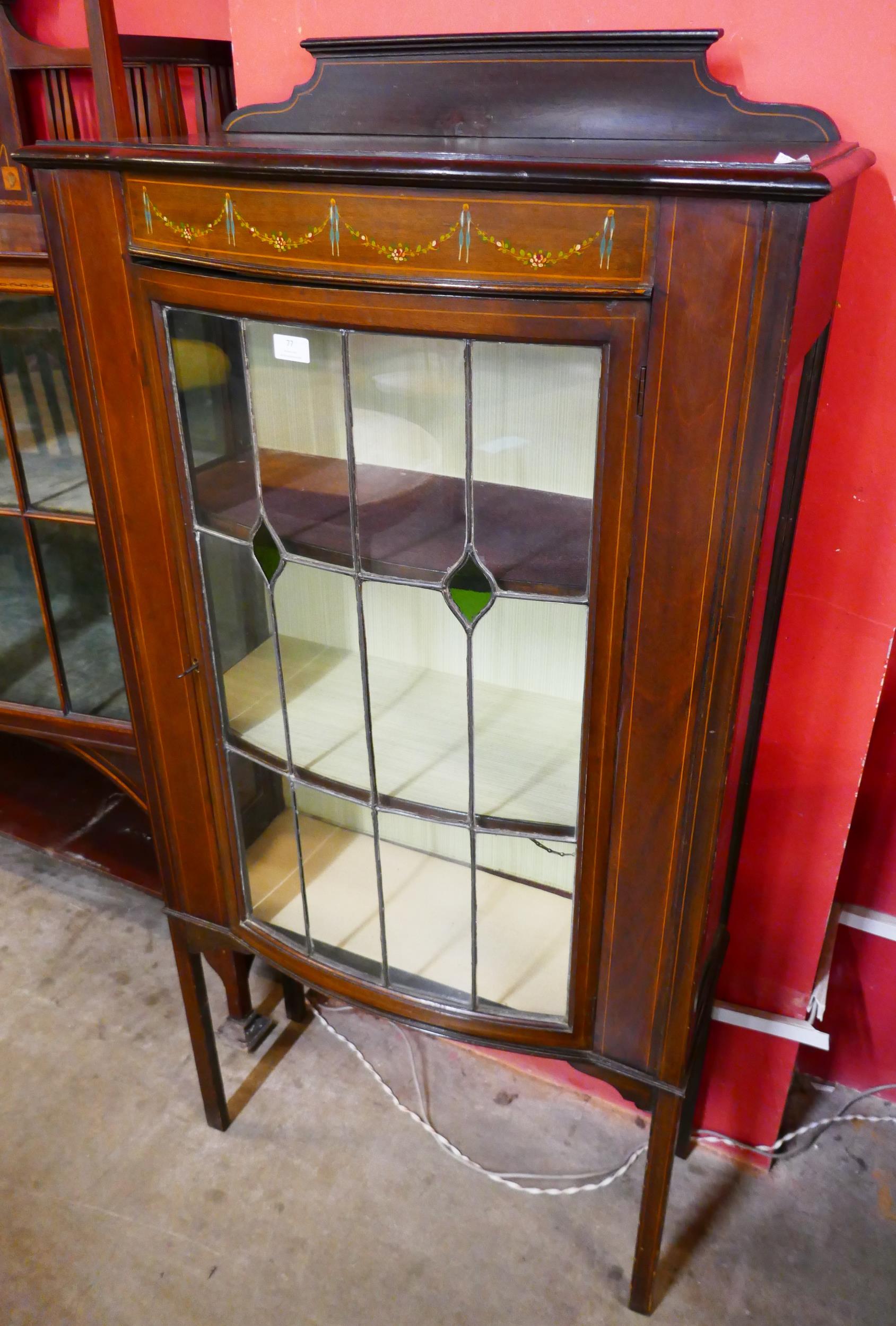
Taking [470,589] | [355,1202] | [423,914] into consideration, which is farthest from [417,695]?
[355,1202]

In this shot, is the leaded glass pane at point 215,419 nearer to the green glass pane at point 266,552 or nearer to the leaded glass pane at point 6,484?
the green glass pane at point 266,552

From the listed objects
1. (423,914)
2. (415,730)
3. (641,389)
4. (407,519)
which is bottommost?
(423,914)

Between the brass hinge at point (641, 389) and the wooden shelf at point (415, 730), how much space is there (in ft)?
0.91

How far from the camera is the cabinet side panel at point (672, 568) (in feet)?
2.27

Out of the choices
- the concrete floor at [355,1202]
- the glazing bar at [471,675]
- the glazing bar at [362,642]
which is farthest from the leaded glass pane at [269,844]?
the concrete floor at [355,1202]

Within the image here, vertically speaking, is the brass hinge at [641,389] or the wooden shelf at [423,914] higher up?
the brass hinge at [641,389]

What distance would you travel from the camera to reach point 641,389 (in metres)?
0.74

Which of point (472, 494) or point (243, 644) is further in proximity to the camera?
point (243, 644)

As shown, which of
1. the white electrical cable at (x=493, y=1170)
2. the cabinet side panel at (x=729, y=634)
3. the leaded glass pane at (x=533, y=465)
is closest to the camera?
the cabinet side panel at (x=729, y=634)

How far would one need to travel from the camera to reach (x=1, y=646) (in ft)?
5.17

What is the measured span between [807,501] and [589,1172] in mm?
986

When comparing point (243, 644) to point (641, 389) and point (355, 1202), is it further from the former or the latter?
point (355, 1202)

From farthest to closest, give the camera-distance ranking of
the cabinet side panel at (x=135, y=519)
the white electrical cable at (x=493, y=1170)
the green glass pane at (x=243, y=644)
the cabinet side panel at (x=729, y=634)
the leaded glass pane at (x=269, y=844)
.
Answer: the white electrical cable at (x=493, y=1170) < the leaded glass pane at (x=269, y=844) < the green glass pane at (x=243, y=644) < the cabinet side panel at (x=135, y=519) < the cabinet side panel at (x=729, y=634)

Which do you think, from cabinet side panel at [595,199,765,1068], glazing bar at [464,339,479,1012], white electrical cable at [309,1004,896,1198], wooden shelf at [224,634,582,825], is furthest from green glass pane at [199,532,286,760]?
white electrical cable at [309,1004,896,1198]
